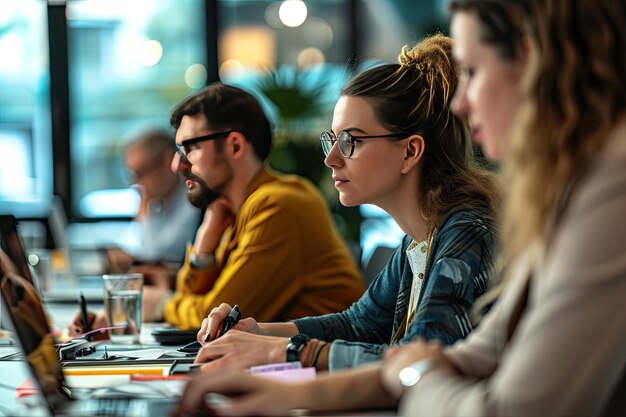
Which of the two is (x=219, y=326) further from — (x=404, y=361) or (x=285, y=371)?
(x=404, y=361)

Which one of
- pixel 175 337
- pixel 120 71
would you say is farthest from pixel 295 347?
pixel 120 71

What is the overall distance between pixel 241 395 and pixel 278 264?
143cm

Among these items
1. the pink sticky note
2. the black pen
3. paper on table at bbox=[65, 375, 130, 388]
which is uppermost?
the pink sticky note

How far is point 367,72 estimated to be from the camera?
2178 millimetres

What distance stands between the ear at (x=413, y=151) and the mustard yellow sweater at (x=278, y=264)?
2.59 ft

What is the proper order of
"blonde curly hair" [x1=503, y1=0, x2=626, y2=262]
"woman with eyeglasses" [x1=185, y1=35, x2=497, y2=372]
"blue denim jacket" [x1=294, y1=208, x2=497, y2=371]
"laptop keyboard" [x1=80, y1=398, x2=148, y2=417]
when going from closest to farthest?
1. "blonde curly hair" [x1=503, y1=0, x2=626, y2=262]
2. "laptop keyboard" [x1=80, y1=398, x2=148, y2=417]
3. "blue denim jacket" [x1=294, y1=208, x2=497, y2=371]
4. "woman with eyeglasses" [x1=185, y1=35, x2=497, y2=372]

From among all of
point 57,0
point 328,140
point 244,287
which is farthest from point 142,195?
point 328,140

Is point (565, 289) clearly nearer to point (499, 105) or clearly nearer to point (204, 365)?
point (499, 105)

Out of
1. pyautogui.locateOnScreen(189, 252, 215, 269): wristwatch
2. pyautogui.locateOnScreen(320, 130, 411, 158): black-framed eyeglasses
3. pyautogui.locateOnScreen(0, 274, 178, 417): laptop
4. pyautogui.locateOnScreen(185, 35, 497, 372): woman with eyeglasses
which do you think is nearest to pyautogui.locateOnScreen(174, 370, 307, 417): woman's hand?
pyautogui.locateOnScreen(0, 274, 178, 417): laptop

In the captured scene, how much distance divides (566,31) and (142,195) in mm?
4026

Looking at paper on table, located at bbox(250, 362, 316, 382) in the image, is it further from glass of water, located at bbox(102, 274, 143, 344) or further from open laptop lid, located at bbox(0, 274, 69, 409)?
glass of water, located at bbox(102, 274, 143, 344)

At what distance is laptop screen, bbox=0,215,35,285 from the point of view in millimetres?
1768

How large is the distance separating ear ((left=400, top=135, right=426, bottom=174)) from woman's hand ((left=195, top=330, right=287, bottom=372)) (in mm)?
519

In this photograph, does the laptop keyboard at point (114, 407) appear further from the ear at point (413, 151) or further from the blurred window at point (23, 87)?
the blurred window at point (23, 87)
